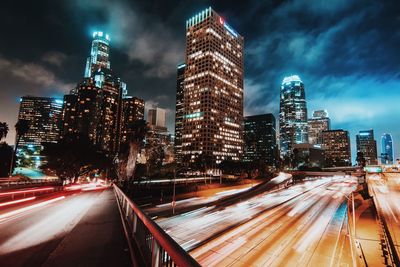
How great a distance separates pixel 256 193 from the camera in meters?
69.3

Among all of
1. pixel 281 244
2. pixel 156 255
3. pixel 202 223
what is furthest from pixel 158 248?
pixel 202 223

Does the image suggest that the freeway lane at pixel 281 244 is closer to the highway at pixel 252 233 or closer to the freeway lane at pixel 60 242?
the highway at pixel 252 233

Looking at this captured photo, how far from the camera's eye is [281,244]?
84.1ft

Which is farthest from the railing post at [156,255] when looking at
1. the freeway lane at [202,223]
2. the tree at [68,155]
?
the tree at [68,155]

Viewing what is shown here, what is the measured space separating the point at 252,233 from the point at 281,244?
13.5 ft

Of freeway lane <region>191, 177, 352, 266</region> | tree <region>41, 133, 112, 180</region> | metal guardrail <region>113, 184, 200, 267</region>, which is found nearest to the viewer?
metal guardrail <region>113, 184, 200, 267</region>

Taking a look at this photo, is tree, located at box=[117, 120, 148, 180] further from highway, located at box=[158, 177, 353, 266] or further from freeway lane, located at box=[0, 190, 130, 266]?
freeway lane, located at box=[0, 190, 130, 266]

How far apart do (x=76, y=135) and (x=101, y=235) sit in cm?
7182

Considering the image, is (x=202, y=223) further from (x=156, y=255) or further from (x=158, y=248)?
(x=158, y=248)

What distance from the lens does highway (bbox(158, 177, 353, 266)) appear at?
22328 mm

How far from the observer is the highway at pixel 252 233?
22.3 m

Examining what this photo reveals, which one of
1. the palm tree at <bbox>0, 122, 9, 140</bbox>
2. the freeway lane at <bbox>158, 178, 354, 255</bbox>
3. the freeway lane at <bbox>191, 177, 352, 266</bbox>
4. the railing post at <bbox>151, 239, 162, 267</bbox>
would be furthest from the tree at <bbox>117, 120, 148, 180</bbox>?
the palm tree at <bbox>0, 122, 9, 140</bbox>

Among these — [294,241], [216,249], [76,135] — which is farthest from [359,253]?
[76,135]

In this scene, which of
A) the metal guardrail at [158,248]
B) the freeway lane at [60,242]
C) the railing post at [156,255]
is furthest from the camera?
the freeway lane at [60,242]
